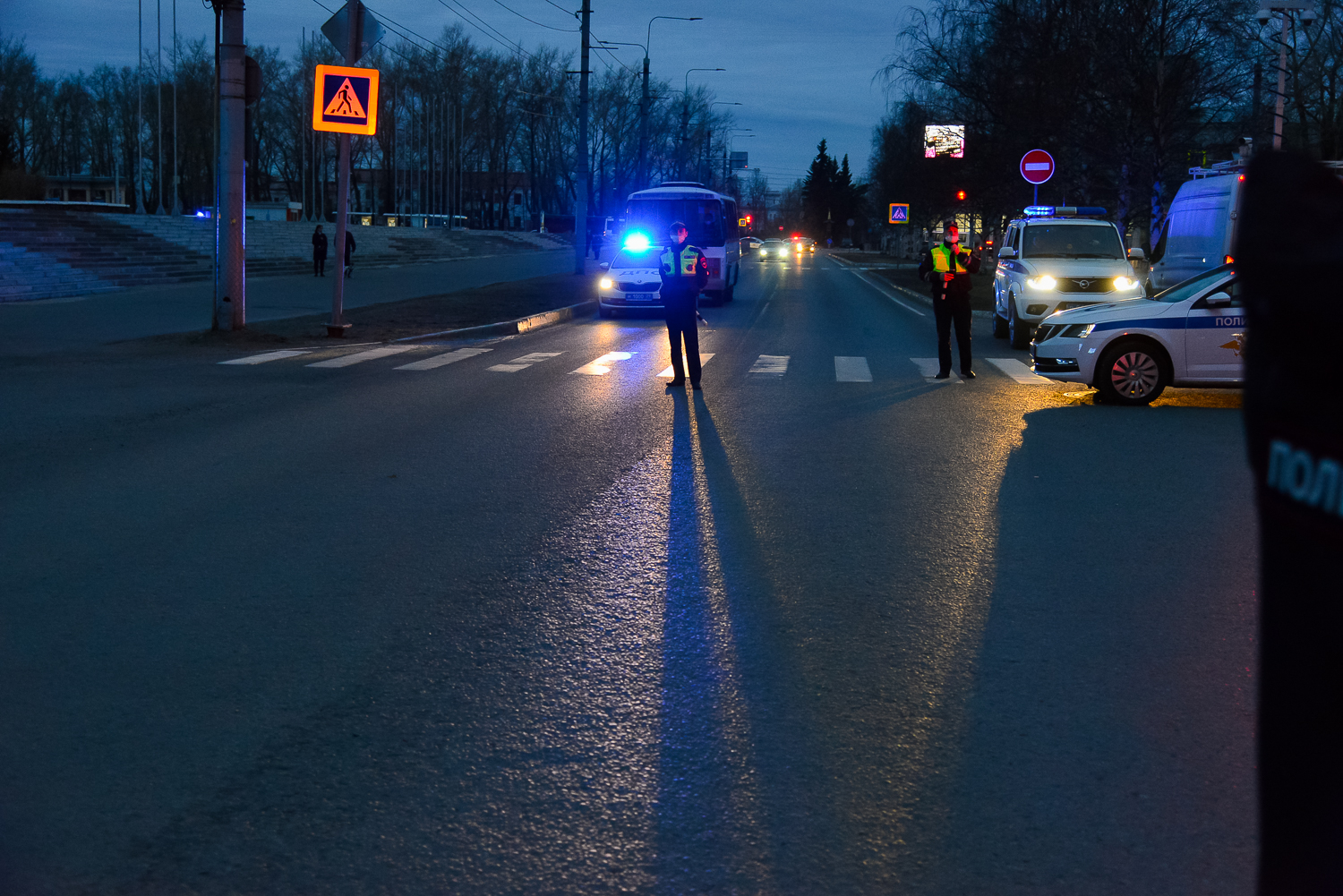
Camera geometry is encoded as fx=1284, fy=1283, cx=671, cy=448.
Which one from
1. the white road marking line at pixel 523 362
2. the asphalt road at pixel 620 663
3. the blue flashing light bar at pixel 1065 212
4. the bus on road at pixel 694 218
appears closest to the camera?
the asphalt road at pixel 620 663

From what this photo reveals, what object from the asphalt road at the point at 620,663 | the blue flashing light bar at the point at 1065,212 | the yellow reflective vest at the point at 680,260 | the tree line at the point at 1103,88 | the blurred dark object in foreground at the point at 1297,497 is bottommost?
the asphalt road at the point at 620,663

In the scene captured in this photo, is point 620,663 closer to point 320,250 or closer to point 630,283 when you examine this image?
point 630,283

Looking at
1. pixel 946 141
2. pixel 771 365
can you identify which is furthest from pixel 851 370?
pixel 946 141

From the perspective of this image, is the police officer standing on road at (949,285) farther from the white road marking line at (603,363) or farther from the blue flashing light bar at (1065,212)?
the blue flashing light bar at (1065,212)

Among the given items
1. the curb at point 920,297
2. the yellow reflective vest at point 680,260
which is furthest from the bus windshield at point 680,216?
the yellow reflective vest at point 680,260

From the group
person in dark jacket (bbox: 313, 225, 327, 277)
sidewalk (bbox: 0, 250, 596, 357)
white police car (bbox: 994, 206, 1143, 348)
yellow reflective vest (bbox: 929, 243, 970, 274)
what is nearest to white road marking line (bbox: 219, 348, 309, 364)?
sidewalk (bbox: 0, 250, 596, 357)

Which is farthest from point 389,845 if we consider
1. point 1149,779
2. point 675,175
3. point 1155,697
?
point 675,175

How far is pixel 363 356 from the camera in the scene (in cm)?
1762

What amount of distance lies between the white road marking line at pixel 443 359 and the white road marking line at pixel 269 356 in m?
1.80

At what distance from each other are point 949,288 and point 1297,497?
541 inches

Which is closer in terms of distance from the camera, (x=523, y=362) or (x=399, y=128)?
(x=523, y=362)

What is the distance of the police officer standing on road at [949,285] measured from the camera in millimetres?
14984

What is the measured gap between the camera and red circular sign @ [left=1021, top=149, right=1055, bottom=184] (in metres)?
25.2

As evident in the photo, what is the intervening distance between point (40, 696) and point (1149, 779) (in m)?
3.68
